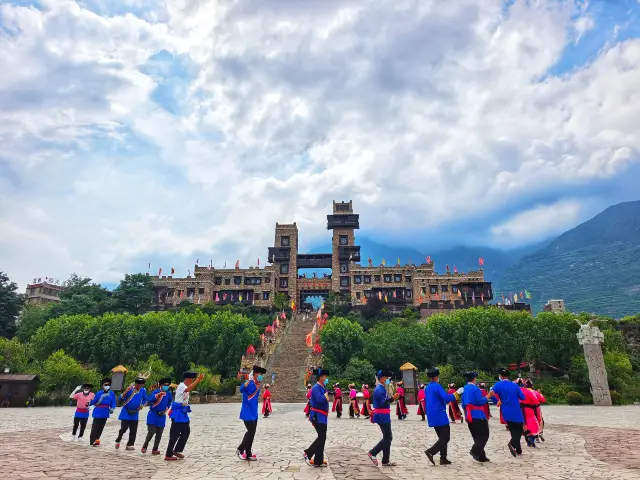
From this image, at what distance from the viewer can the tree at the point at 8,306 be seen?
47.5 m

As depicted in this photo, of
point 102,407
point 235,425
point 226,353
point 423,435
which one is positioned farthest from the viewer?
point 226,353

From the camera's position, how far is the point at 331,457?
8516mm

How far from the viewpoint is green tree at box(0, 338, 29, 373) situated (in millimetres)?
30617

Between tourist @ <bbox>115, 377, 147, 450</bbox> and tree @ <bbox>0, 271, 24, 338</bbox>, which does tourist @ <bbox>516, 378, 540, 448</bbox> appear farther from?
tree @ <bbox>0, 271, 24, 338</bbox>

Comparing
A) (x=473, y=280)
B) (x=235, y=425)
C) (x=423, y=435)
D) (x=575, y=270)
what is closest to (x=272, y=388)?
(x=235, y=425)

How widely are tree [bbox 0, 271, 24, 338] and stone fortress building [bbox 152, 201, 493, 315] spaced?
693 inches

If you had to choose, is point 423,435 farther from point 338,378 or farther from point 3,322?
point 3,322

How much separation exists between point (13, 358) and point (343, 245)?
50.3 metres

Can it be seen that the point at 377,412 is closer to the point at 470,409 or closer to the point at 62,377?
the point at 470,409

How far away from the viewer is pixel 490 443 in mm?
10250

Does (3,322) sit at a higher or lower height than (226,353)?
higher

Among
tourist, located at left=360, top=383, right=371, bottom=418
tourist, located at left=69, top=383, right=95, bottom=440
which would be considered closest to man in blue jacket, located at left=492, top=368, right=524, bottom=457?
tourist, located at left=360, top=383, right=371, bottom=418

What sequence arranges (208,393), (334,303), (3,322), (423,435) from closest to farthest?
(423,435) → (208,393) → (3,322) → (334,303)

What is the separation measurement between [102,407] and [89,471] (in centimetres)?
326
